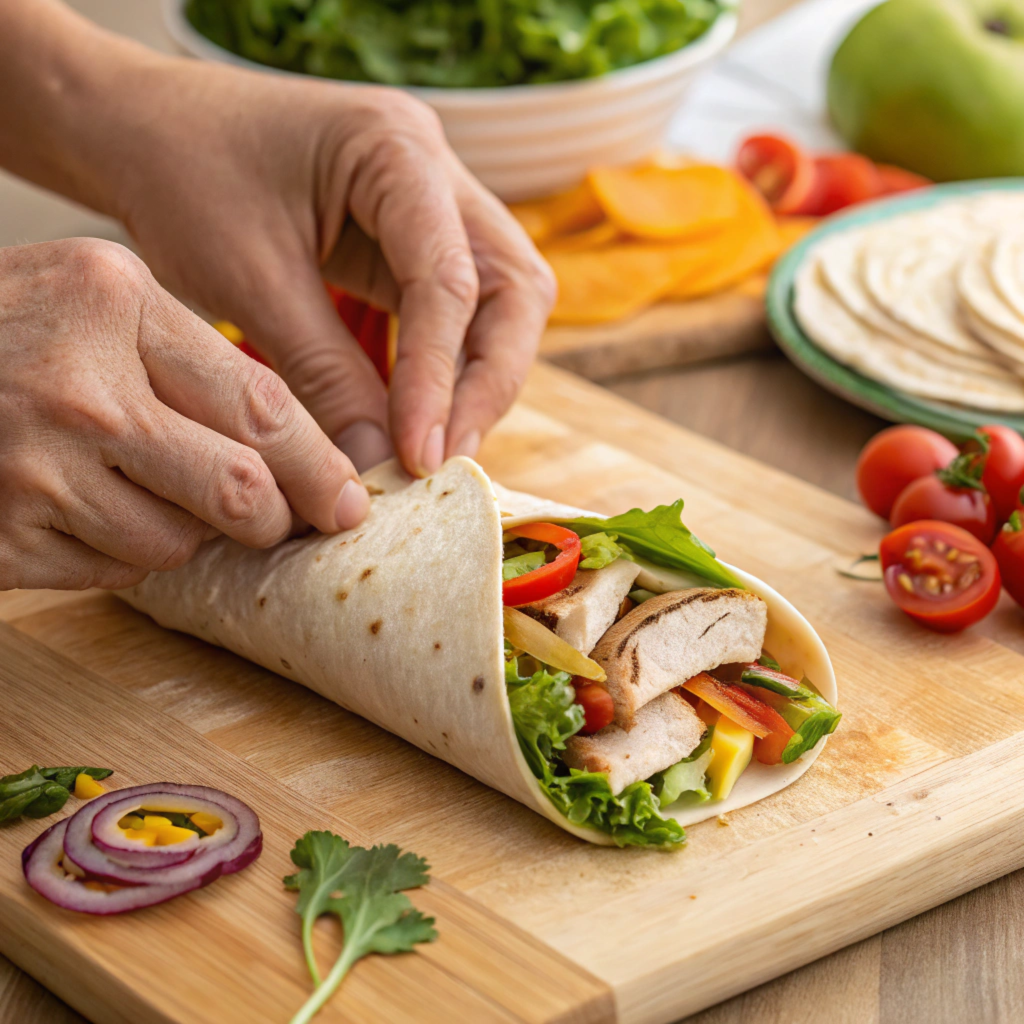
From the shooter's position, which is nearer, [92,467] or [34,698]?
[92,467]

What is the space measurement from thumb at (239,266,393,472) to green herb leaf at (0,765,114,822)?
1.16 m

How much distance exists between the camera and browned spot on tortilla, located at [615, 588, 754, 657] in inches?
99.8

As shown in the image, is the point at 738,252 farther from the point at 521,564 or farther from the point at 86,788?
the point at 86,788

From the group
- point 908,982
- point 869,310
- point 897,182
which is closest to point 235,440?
point 908,982

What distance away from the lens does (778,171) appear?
5469mm

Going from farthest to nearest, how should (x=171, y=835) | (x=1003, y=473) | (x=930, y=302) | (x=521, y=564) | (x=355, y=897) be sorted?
(x=930, y=302) → (x=1003, y=473) → (x=521, y=564) → (x=171, y=835) → (x=355, y=897)

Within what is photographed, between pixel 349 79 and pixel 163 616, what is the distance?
7.95ft

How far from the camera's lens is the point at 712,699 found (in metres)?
2.60

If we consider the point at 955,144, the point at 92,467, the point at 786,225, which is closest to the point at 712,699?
the point at 92,467

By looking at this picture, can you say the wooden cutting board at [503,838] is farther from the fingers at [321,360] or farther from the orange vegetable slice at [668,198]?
the orange vegetable slice at [668,198]

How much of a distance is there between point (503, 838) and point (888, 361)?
238cm

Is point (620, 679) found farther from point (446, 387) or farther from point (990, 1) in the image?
point (990, 1)

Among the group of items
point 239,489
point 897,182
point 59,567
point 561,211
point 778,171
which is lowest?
point 897,182

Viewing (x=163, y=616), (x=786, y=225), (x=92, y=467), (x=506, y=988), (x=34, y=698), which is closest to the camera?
(x=506, y=988)
